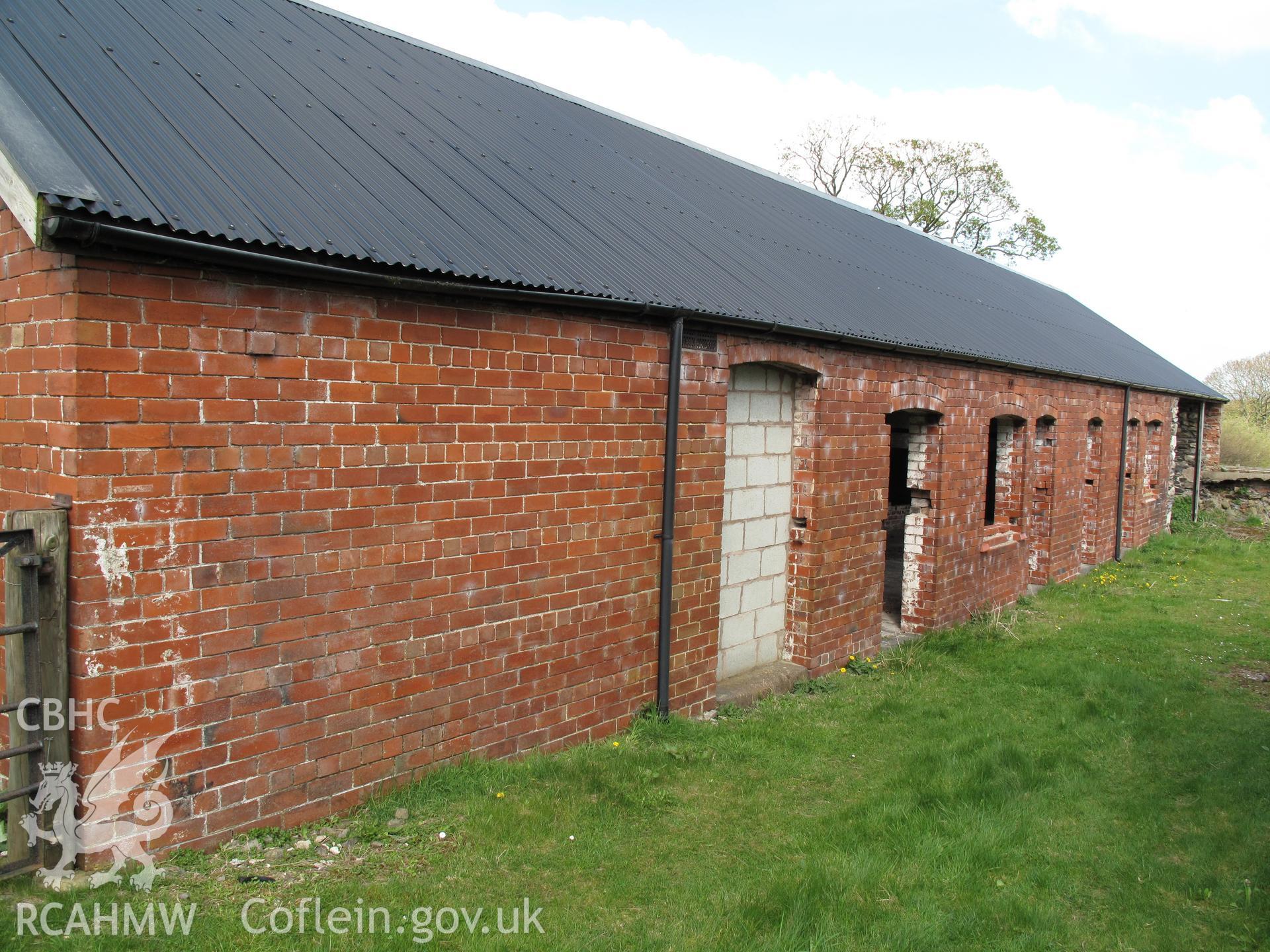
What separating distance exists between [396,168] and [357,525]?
2.33 meters

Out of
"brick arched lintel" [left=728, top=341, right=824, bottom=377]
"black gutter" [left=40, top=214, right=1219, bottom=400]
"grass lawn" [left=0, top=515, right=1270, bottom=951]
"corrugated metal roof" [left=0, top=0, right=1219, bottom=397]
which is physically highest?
"corrugated metal roof" [left=0, top=0, right=1219, bottom=397]

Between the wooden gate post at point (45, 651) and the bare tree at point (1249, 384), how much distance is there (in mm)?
40510

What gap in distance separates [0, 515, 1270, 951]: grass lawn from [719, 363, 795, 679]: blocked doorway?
26.4 inches

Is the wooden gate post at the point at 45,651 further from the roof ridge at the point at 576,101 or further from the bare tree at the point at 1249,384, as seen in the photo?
the bare tree at the point at 1249,384

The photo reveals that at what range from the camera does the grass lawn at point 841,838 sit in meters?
3.85

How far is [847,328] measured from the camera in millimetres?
8008

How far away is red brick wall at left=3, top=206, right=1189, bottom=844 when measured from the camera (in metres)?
3.70

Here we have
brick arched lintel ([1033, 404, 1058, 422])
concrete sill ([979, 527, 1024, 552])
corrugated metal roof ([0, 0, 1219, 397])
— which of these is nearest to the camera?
corrugated metal roof ([0, 0, 1219, 397])

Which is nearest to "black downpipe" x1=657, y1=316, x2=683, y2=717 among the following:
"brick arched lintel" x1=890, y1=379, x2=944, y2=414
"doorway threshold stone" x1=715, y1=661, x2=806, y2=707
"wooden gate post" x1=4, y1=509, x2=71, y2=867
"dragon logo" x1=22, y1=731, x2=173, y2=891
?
"doorway threshold stone" x1=715, y1=661, x2=806, y2=707

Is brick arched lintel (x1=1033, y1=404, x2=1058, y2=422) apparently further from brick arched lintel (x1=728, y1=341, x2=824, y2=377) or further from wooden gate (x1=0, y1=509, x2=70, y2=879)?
wooden gate (x1=0, y1=509, x2=70, y2=879)

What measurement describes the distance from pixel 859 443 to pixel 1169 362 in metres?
17.8

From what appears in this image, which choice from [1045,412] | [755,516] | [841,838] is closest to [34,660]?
[841,838]

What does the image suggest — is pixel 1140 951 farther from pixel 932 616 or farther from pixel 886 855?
pixel 932 616

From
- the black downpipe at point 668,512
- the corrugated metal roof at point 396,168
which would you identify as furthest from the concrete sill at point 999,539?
the black downpipe at point 668,512
